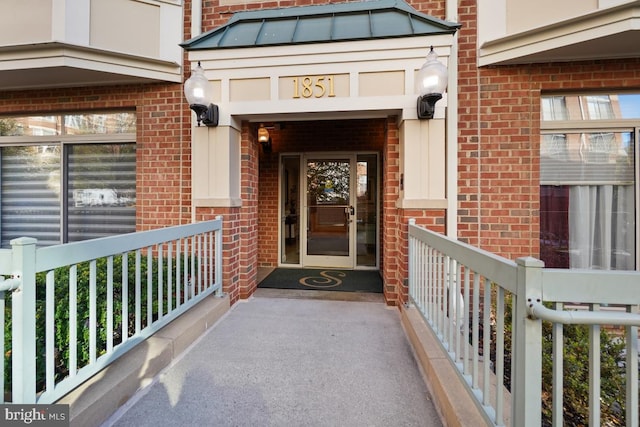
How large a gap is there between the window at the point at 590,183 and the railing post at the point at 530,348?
116 inches

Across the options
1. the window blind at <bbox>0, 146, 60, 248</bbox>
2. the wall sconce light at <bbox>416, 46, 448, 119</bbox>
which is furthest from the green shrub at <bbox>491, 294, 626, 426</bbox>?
the window blind at <bbox>0, 146, 60, 248</bbox>

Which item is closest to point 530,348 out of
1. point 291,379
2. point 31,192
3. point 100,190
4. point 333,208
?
point 291,379

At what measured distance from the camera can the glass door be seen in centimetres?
523

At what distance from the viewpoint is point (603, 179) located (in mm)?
3322

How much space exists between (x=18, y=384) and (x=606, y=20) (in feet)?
15.8

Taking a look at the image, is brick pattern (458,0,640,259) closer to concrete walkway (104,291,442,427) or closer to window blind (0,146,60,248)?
concrete walkway (104,291,442,427)

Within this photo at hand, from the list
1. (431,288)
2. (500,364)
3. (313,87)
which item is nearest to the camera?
(500,364)

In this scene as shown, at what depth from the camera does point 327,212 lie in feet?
17.4

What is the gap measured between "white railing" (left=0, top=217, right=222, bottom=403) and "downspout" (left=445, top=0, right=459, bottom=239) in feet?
8.57

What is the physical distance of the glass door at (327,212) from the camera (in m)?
5.23

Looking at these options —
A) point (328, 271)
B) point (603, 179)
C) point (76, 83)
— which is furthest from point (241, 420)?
point (76, 83)

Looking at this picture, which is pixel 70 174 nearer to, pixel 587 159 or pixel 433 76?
pixel 433 76

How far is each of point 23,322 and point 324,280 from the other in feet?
11.2

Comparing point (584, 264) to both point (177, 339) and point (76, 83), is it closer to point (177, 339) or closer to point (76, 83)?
point (177, 339)
